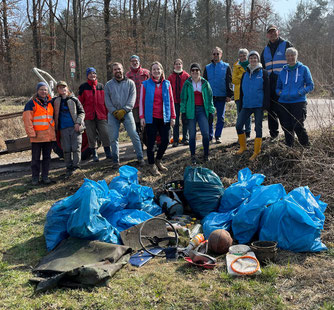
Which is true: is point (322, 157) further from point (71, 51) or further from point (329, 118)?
point (71, 51)

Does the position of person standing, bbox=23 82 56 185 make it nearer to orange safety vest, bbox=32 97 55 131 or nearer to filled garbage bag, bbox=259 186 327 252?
orange safety vest, bbox=32 97 55 131

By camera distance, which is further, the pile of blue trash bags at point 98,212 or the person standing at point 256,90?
the person standing at point 256,90

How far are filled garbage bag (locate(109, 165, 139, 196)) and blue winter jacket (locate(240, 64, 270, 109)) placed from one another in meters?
2.47

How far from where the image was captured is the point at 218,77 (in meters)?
6.91

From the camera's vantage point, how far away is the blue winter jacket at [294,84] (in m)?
5.44

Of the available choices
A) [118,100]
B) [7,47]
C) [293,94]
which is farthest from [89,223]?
[7,47]

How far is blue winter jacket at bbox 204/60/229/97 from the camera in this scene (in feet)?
22.6

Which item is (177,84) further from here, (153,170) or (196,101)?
(153,170)

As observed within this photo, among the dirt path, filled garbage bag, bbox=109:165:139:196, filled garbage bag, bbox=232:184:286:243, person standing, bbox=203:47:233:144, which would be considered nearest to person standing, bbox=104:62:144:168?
the dirt path

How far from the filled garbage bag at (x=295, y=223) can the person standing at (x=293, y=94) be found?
200 cm

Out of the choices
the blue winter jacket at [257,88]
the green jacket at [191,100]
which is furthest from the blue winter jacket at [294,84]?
the green jacket at [191,100]

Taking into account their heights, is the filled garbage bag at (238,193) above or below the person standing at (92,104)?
below

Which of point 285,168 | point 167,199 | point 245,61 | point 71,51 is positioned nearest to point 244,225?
point 167,199

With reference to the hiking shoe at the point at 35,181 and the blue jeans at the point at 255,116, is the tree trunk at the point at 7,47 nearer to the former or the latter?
the hiking shoe at the point at 35,181
